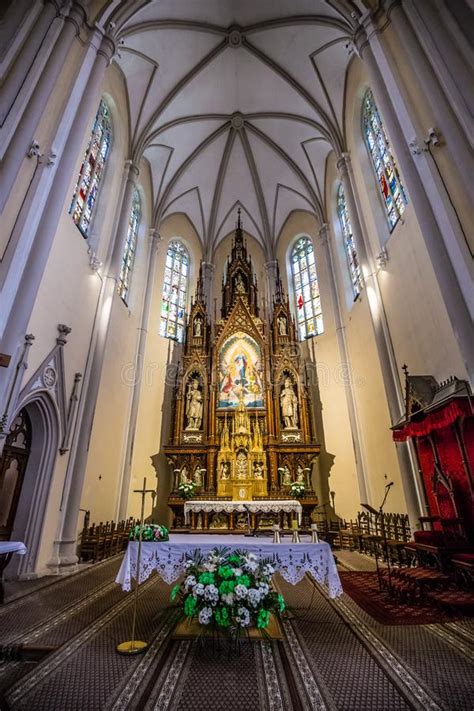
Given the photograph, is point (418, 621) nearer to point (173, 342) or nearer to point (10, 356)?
point (10, 356)

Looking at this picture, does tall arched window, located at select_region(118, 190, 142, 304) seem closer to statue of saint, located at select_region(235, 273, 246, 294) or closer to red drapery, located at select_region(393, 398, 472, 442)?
statue of saint, located at select_region(235, 273, 246, 294)

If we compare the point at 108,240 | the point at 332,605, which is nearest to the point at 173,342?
the point at 108,240

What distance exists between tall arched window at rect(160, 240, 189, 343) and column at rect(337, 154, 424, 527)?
8.81 m

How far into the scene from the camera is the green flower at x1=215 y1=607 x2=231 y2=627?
359 centimetres

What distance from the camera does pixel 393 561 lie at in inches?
331

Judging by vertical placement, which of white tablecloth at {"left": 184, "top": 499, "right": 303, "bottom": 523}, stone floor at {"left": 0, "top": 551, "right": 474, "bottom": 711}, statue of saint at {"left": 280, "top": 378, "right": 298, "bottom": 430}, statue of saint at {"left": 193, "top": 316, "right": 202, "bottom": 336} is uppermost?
statue of saint at {"left": 193, "top": 316, "right": 202, "bottom": 336}

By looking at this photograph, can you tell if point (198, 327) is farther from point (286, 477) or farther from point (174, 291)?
point (286, 477)

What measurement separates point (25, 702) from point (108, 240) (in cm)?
1088

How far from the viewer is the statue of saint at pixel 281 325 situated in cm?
1539

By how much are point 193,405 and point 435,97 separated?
37.4 ft

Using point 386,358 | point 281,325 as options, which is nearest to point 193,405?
point 281,325

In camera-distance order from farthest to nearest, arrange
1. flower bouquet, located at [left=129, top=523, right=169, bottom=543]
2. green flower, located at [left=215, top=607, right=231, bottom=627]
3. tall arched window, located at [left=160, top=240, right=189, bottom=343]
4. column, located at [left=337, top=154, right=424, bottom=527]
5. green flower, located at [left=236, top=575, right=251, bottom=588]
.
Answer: tall arched window, located at [left=160, top=240, right=189, bottom=343]
column, located at [left=337, top=154, right=424, bottom=527]
flower bouquet, located at [left=129, top=523, right=169, bottom=543]
green flower, located at [left=236, top=575, right=251, bottom=588]
green flower, located at [left=215, top=607, right=231, bottom=627]

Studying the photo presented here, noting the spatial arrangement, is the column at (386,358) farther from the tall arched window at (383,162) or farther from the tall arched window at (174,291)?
the tall arched window at (174,291)

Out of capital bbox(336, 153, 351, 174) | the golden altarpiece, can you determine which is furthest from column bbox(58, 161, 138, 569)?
capital bbox(336, 153, 351, 174)
